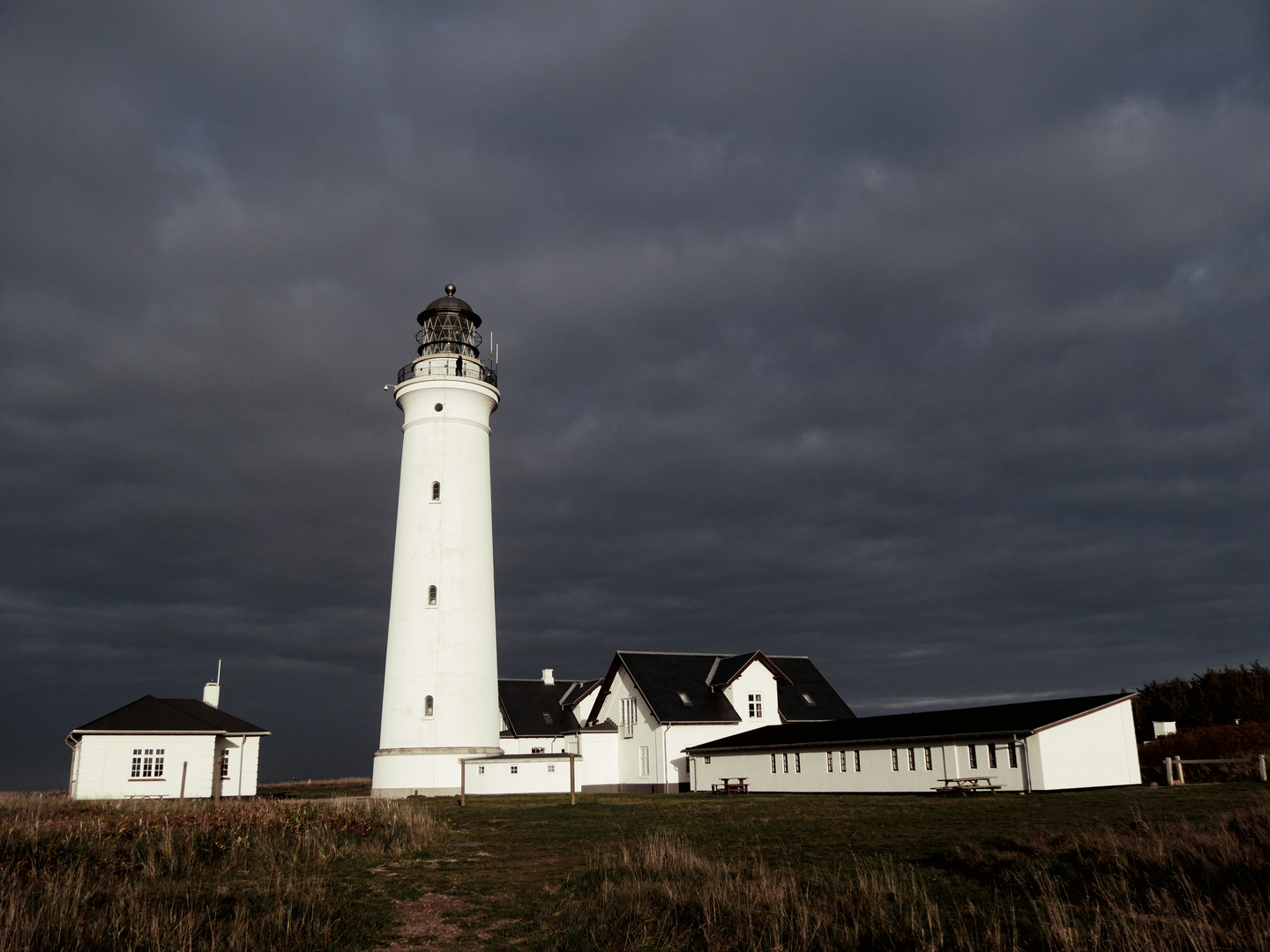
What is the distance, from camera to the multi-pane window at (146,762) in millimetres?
37562

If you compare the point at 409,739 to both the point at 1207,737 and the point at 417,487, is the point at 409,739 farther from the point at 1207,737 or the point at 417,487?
the point at 1207,737

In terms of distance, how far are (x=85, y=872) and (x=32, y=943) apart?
162 inches

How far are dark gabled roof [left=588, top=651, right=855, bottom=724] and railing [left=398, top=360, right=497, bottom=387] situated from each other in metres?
17.4

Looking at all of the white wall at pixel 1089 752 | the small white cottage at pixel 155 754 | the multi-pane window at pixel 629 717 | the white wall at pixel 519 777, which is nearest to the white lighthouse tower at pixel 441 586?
the white wall at pixel 519 777

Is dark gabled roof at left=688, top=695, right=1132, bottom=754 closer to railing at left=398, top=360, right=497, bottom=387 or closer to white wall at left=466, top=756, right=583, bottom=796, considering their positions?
white wall at left=466, top=756, right=583, bottom=796

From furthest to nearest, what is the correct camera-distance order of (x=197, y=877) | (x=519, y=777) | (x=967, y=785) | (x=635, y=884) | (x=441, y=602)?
(x=519, y=777) < (x=441, y=602) < (x=967, y=785) < (x=197, y=877) < (x=635, y=884)

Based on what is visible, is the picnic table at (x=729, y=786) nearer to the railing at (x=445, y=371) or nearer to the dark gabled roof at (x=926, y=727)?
the dark gabled roof at (x=926, y=727)

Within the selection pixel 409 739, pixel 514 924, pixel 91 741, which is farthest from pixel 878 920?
pixel 91 741

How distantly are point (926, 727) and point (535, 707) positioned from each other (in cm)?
2586

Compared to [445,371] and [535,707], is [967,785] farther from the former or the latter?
[535,707]

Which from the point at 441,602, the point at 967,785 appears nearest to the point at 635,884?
the point at 967,785

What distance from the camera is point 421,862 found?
15547 millimetres

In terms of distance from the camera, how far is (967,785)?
31.2 metres

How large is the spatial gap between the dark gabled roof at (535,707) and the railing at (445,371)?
66.2 ft
